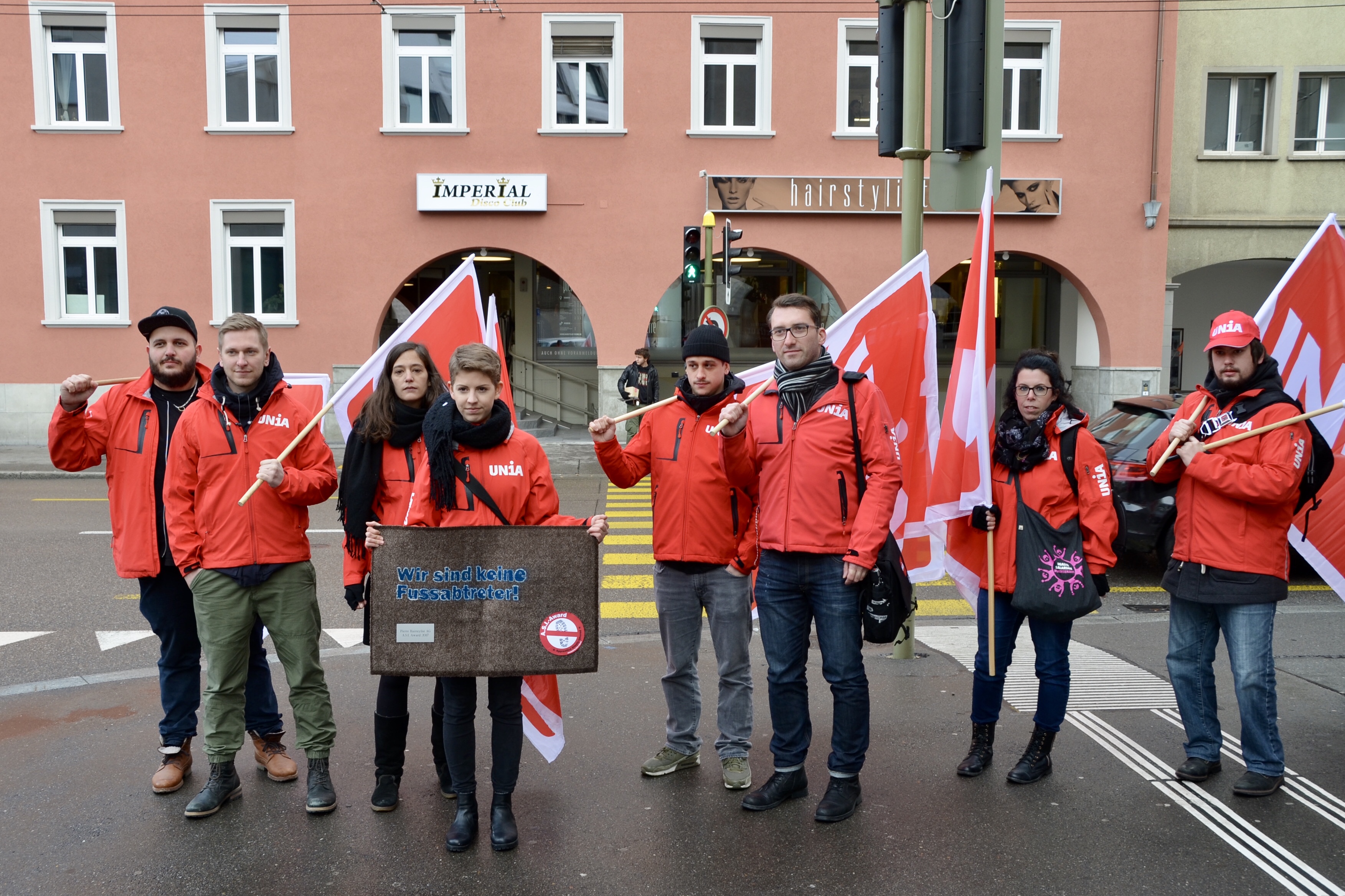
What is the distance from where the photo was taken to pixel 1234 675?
13.7 ft

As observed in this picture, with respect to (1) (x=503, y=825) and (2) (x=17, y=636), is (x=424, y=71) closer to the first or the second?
(2) (x=17, y=636)

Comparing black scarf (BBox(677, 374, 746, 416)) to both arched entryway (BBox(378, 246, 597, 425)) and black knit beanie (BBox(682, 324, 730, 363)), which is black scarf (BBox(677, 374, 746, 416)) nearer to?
black knit beanie (BBox(682, 324, 730, 363))

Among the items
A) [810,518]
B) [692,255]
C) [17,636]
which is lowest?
[17,636]

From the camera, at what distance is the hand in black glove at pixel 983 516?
4270 millimetres

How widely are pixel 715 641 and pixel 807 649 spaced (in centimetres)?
39

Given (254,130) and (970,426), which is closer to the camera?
(970,426)

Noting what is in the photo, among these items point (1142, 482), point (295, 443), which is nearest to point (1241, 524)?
point (295, 443)

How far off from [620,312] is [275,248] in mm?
6196

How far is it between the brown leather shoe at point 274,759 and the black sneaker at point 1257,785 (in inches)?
148

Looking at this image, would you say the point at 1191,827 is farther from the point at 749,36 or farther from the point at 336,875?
the point at 749,36

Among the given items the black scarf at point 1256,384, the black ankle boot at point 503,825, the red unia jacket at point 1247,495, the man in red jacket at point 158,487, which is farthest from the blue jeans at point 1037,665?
the man in red jacket at point 158,487

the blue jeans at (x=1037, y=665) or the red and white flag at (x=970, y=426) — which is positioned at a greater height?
the red and white flag at (x=970, y=426)

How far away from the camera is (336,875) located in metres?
3.55

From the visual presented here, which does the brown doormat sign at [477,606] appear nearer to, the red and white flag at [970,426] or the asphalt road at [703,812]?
the asphalt road at [703,812]
